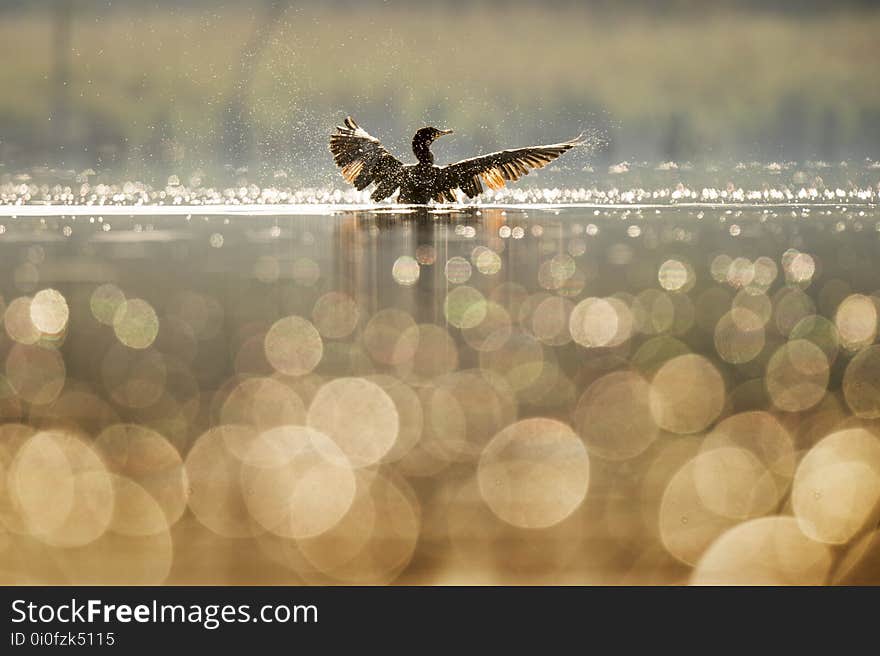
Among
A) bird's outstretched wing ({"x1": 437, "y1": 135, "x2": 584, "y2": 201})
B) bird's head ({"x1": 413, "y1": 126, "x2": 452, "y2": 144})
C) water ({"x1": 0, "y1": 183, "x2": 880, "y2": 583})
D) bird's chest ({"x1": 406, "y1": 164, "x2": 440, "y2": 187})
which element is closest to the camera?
water ({"x1": 0, "y1": 183, "x2": 880, "y2": 583})

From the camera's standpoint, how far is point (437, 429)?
7.64m

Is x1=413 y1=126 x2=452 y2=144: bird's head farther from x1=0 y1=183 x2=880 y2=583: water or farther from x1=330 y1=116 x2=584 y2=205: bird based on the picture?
x1=0 y1=183 x2=880 y2=583: water

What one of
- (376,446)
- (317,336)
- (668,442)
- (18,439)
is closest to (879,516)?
(668,442)

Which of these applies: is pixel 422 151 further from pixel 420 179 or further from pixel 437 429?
pixel 437 429

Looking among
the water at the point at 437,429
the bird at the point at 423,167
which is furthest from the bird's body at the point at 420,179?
the water at the point at 437,429

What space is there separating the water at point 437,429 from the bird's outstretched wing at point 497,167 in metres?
15.5

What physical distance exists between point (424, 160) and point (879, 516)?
104 feet

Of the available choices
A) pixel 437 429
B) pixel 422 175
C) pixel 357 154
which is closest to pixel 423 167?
pixel 422 175

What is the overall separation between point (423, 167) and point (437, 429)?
2872 cm

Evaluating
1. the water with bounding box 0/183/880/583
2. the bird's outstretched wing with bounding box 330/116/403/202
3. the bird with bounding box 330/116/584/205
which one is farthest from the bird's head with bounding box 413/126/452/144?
the water with bounding box 0/183/880/583

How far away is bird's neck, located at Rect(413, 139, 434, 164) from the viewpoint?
120 feet

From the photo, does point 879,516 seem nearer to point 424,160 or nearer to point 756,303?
point 756,303

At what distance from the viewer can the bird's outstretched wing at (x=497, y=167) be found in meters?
32.6

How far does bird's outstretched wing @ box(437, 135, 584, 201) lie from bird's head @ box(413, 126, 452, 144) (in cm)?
247
